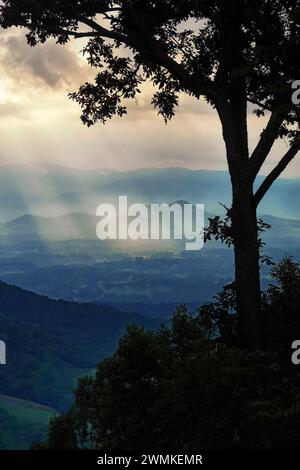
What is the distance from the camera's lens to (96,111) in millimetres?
26484

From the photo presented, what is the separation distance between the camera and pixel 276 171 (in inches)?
836

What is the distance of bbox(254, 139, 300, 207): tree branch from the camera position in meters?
21.1

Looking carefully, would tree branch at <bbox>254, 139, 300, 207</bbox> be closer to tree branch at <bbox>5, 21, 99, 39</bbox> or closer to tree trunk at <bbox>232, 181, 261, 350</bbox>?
tree trunk at <bbox>232, 181, 261, 350</bbox>

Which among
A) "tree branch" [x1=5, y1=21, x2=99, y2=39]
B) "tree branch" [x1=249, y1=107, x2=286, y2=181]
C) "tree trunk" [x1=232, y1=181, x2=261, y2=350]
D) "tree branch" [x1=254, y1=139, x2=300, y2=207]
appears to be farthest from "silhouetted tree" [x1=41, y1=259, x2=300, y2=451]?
"tree branch" [x1=5, y1=21, x2=99, y2=39]

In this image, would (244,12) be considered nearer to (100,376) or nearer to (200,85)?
(200,85)

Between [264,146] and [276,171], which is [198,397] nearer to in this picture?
[276,171]

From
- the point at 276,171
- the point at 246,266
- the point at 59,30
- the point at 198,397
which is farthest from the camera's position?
the point at 59,30

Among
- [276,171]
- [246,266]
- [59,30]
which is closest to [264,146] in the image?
[276,171]

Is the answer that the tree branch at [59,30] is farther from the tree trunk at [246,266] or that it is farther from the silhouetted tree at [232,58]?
the tree trunk at [246,266]

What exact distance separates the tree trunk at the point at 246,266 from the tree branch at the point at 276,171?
0.93ft

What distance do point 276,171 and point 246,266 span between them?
2956 mm

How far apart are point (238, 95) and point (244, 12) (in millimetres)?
2767

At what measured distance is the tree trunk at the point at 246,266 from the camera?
20.9 m
